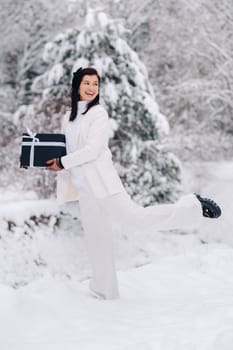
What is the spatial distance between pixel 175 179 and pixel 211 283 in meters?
4.57

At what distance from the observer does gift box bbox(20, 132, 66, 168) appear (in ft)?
14.3

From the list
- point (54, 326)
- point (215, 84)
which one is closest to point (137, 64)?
point (215, 84)

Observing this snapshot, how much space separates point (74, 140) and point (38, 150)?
299 millimetres

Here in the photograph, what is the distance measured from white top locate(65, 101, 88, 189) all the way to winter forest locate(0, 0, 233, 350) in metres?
0.82

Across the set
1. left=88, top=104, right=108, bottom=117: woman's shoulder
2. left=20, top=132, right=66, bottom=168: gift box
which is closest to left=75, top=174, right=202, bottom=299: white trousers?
left=20, top=132, right=66, bottom=168: gift box

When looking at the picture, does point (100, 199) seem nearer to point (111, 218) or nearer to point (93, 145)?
point (111, 218)

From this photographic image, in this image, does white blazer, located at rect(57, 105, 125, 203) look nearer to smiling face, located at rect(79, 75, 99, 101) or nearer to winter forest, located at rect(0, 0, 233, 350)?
smiling face, located at rect(79, 75, 99, 101)

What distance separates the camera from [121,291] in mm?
5141

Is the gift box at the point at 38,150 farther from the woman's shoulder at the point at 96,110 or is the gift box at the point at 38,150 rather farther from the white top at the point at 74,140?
the woman's shoulder at the point at 96,110

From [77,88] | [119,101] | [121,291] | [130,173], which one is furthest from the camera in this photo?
Result: [130,173]

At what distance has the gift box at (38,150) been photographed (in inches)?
172

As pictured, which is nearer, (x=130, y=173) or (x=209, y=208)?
(x=209, y=208)

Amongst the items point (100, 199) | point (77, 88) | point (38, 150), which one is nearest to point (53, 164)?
point (38, 150)

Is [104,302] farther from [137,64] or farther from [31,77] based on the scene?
[31,77]
